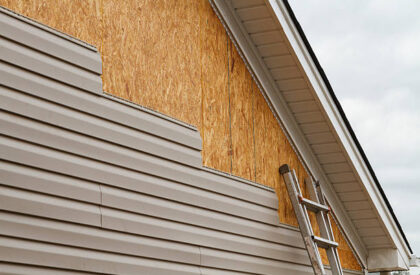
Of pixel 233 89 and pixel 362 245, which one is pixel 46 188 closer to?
pixel 233 89

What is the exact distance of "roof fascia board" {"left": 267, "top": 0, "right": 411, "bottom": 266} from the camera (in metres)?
7.18

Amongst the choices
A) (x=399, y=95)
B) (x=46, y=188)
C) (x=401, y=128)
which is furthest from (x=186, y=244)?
(x=399, y=95)

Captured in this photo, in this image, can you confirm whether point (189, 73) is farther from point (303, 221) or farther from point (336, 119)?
point (336, 119)

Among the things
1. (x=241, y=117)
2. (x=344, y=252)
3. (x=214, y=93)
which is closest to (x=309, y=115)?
(x=241, y=117)

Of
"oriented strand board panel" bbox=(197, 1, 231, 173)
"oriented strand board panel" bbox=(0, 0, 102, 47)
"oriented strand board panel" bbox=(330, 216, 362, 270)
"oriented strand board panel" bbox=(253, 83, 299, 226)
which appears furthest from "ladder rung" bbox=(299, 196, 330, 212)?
"oriented strand board panel" bbox=(0, 0, 102, 47)

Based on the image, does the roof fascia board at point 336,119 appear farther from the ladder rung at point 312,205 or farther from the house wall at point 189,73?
the ladder rung at point 312,205

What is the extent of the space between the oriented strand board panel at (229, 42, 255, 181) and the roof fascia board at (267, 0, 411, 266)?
2.04 ft

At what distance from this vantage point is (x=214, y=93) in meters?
6.78

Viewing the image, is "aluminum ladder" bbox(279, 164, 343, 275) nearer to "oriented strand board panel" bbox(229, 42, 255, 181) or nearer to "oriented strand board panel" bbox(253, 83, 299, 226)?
"oriented strand board panel" bbox(253, 83, 299, 226)

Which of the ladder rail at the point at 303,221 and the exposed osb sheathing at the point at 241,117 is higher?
the exposed osb sheathing at the point at 241,117

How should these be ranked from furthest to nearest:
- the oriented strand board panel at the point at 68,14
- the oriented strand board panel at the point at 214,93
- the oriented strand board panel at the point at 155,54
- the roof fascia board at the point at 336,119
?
1. the roof fascia board at the point at 336,119
2. the oriented strand board panel at the point at 214,93
3. the oriented strand board panel at the point at 155,54
4. the oriented strand board panel at the point at 68,14

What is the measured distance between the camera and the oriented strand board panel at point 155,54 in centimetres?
544

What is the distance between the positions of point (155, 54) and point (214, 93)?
104 centimetres

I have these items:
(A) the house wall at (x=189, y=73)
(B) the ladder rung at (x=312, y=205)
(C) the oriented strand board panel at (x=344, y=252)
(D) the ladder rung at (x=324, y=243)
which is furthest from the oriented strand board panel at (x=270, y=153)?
(C) the oriented strand board panel at (x=344, y=252)
